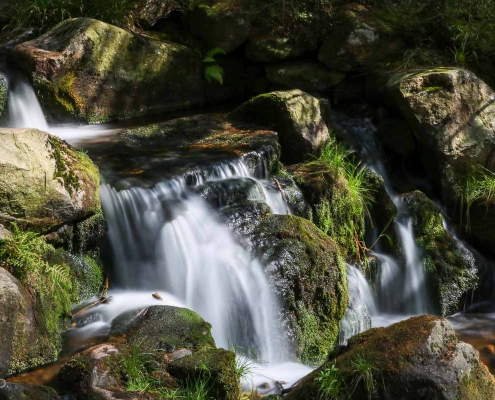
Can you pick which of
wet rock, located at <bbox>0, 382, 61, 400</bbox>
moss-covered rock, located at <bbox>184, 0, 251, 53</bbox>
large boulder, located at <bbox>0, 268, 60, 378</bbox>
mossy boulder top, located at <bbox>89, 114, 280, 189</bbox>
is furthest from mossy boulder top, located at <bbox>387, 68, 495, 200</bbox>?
wet rock, located at <bbox>0, 382, 61, 400</bbox>

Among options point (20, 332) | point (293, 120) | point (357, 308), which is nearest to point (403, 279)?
point (357, 308)

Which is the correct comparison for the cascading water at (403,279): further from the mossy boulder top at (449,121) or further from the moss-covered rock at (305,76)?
the moss-covered rock at (305,76)

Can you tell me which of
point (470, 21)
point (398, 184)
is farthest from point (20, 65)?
point (470, 21)

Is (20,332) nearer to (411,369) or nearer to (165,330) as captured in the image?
(165,330)

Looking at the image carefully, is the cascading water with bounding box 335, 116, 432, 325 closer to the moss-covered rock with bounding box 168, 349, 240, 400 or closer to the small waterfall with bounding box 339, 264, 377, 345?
the small waterfall with bounding box 339, 264, 377, 345

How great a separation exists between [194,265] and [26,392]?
7.34 feet

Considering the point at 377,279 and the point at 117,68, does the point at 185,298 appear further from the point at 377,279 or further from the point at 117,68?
the point at 117,68

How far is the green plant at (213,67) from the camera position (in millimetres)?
9799

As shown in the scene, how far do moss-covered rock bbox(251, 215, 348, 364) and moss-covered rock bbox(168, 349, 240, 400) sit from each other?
1366mm

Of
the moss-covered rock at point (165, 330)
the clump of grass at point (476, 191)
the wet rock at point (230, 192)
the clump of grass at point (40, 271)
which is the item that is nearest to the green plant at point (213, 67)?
the wet rock at point (230, 192)

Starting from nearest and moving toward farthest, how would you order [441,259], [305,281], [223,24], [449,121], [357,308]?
[305,281] → [357,308] → [441,259] → [449,121] → [223,24]

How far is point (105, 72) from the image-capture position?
29.5ft

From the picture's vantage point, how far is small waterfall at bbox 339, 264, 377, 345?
633cm

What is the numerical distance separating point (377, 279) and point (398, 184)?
1.90 metres
